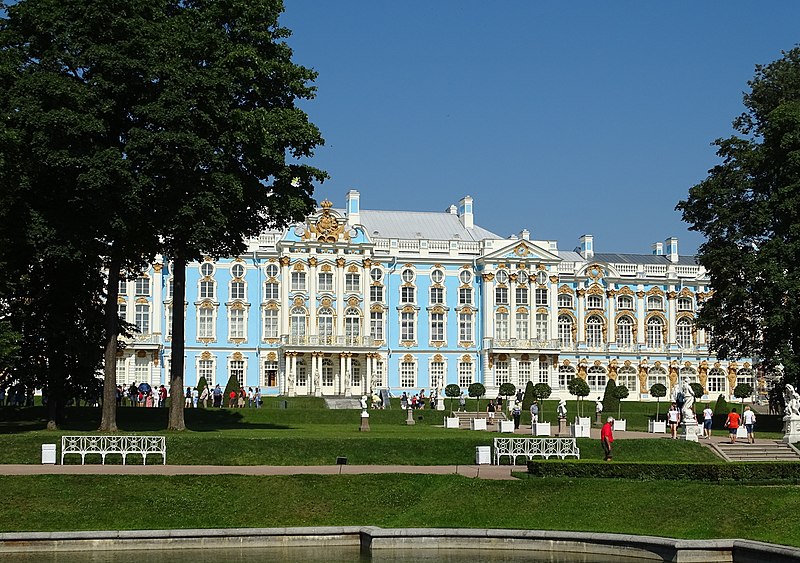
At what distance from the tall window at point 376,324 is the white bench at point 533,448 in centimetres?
4093

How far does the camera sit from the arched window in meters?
77.2

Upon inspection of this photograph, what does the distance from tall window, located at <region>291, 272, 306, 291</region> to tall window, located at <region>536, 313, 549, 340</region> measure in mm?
16118

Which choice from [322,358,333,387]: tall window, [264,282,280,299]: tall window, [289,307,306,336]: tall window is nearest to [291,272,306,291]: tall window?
[264,282,280,299]: tall window

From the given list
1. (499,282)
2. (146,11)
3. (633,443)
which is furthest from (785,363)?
(499,282)

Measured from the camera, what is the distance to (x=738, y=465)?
28312 millimetres

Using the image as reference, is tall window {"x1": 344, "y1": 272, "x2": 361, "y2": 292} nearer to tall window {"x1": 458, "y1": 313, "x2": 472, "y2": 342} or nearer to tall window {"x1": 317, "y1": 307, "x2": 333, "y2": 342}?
tall window {"x1": 317, "y1": 307, "x2": 333, "y2": 342}

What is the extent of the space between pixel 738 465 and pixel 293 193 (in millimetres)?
16596

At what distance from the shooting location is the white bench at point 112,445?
1166 inches

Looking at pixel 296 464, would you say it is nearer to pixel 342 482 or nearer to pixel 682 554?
pixel 342 482

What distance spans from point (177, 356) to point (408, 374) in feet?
126

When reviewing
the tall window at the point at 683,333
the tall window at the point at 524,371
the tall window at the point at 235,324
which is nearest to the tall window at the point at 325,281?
the tall window at the point at 235,324

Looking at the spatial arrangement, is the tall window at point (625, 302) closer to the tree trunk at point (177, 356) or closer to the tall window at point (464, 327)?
the tall window at point (464, 327)

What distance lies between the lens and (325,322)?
71750mm

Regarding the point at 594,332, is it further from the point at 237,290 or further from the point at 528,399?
the point at 237,290
